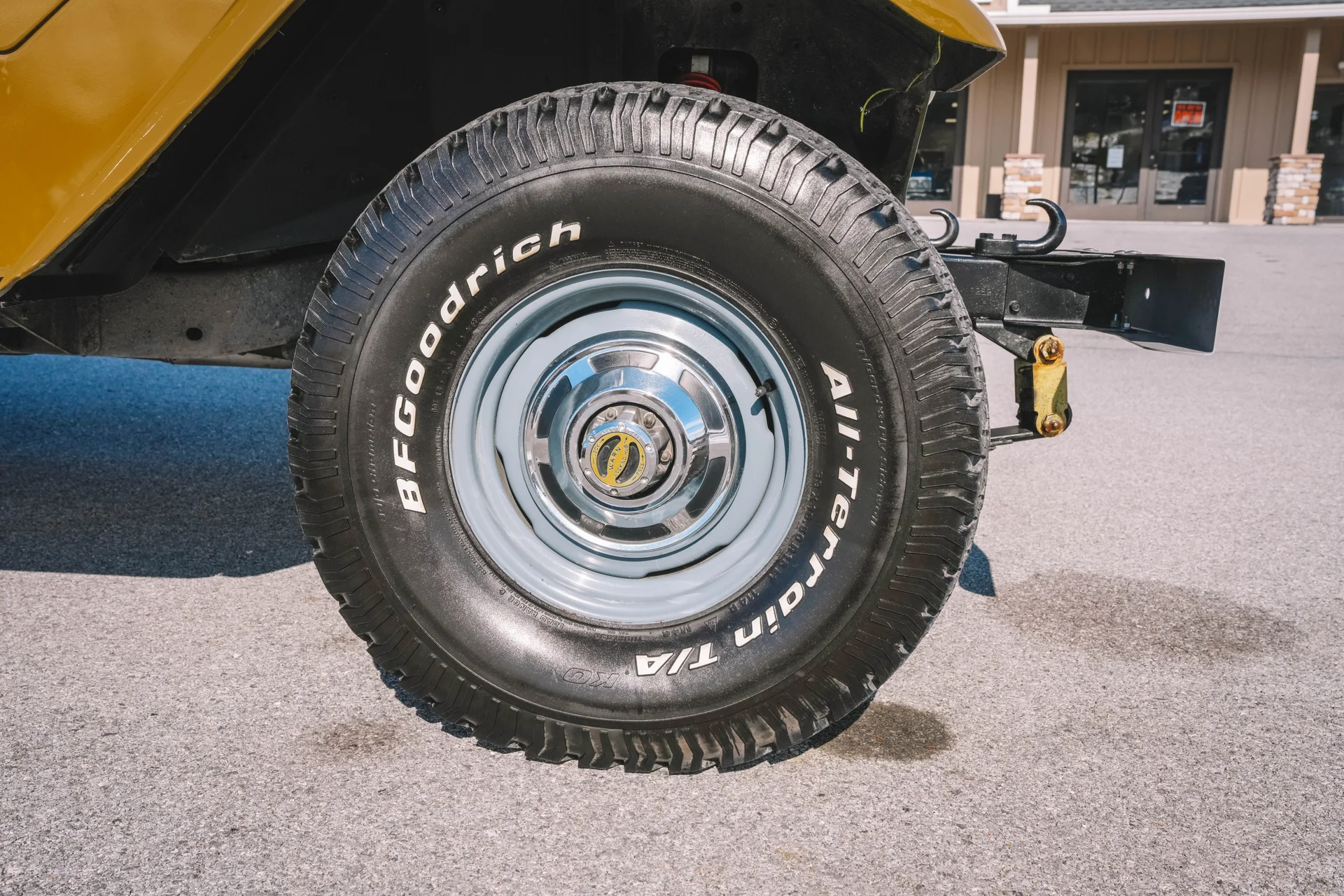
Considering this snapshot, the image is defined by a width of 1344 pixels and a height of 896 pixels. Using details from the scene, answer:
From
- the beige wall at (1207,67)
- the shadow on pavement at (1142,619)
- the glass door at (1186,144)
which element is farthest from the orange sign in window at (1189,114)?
the shadow on pavement at (1142,619)

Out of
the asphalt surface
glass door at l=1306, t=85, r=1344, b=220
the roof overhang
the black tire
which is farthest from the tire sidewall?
glass door at l=1306, t=85, r=1344, b=220

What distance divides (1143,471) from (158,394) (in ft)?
15.3

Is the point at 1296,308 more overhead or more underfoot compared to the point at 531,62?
more underfoot

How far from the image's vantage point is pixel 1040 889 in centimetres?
155

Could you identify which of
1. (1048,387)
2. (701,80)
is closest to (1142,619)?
(1048,387)

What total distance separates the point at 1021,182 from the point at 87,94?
19540 mm

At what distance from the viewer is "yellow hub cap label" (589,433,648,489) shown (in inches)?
74.3

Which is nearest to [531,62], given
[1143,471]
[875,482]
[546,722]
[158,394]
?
[875,482]

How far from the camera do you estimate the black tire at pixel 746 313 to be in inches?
67.4

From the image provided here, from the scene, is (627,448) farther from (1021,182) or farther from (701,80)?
(1021,182)

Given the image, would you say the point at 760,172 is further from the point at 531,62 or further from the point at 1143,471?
the point at 1143,471

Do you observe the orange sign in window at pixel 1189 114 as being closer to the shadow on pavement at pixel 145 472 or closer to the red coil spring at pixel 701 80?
the shadow on pavement at pixel 145 472

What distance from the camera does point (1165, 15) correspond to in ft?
60.2

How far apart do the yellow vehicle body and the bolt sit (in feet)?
2.34
